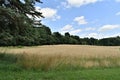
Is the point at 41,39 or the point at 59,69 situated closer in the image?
the point at 59,69

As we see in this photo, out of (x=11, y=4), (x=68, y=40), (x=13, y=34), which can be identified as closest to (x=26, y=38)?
(x=13, y=34)

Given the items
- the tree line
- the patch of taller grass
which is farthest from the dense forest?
the patch of taller grass

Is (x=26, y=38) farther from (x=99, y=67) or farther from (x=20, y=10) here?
(x=99, y=67)

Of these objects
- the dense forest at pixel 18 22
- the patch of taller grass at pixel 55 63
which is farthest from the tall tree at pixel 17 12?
the patch of taller grass at pixel 55 63

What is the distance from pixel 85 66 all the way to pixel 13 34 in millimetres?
8214

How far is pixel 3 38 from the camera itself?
24609 millimetres

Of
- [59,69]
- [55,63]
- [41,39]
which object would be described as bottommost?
[59,69]

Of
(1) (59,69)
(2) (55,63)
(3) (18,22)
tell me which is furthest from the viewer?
(3) (18,22)

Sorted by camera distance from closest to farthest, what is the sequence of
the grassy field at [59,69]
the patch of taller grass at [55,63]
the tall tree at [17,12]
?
the grassy field at [59,69] < the patch of taller grass at [55,63] < the tall tree at [17,12]

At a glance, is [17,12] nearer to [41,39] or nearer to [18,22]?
[18,22]

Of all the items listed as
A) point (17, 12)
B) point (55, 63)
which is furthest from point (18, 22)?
point (55, 63)

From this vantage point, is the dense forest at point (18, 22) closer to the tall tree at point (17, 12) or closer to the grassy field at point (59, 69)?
the tall tree at point (17, 12)

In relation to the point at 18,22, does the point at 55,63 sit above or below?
below

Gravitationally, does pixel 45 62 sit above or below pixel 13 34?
below
